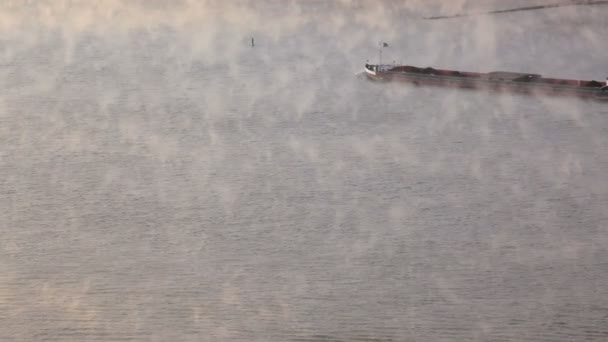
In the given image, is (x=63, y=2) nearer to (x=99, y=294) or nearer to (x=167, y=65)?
(x=167, y=65)

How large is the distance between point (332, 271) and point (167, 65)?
2.63 meters

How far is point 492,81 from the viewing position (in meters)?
5.12

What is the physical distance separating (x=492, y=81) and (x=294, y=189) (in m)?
1.78

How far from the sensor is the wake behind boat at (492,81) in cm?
498

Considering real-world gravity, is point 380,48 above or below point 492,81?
above

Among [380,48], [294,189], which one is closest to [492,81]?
[380,48]

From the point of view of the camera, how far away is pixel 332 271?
314cm

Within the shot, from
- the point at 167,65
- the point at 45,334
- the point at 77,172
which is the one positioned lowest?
the point at 45,334

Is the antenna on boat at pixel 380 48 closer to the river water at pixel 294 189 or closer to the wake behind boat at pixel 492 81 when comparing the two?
the river water at pixel 294 189

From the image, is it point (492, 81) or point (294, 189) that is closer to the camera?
point (294, 189)

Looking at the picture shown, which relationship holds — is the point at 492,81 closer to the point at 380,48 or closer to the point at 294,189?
the point at 380,48

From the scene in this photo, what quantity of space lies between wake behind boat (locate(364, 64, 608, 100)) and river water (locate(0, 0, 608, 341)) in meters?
0.11

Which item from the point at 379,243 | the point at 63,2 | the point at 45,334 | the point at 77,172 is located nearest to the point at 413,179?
the point at 379,243

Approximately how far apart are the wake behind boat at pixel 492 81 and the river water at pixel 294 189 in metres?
0.11
